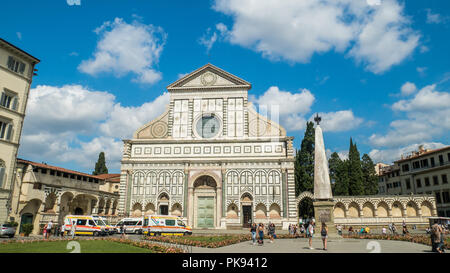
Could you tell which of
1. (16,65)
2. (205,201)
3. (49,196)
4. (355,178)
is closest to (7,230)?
(49,196)

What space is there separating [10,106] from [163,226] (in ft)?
57.3

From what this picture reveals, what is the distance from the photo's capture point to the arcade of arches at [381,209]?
36938mm

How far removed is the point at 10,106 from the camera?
92.1 ft

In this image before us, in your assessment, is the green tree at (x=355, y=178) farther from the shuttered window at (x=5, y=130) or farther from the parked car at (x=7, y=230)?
the shuttered window at (x=5, y=130)

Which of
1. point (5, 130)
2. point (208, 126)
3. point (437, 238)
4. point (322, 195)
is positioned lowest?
point (437, 238)

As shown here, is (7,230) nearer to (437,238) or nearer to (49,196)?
(49,196)

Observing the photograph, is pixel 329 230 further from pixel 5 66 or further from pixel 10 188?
pixel 5 66

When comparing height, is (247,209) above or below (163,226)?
above

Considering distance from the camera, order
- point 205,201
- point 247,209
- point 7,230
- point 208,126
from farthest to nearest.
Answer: point 208,126
point 205,201
point 247,209
point 7,230

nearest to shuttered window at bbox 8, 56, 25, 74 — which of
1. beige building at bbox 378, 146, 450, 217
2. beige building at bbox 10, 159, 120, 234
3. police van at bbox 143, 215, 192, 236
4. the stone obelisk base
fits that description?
beige building at bbox 10, 159, 120, 234

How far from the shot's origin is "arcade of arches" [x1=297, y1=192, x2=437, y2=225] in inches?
1454

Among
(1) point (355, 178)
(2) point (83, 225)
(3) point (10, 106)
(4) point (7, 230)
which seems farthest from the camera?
(1) point (355, 178)

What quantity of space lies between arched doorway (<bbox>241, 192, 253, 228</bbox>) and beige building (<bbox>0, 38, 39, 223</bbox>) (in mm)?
23037

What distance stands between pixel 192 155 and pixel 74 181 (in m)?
13.6
